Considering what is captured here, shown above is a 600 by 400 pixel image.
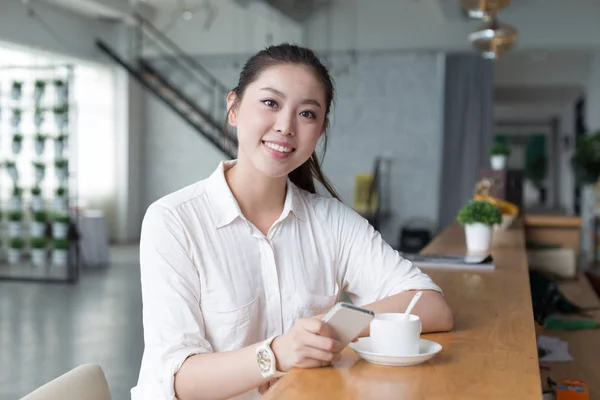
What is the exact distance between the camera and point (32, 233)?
350 inches

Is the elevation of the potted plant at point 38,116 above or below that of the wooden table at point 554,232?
above

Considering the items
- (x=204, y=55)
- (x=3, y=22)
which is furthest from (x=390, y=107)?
(x=3, y=22)

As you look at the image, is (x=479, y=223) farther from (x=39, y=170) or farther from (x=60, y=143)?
(x=39, y=170)

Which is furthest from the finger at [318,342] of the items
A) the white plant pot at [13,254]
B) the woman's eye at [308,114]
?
the white plant pot at [13,254]

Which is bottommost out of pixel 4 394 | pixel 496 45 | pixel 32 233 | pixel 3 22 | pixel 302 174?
pixel 4 394

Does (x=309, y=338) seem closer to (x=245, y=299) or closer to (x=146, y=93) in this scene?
(x=245, y=299)

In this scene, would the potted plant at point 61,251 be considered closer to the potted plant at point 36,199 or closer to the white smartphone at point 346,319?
the potted plant at point 36,199

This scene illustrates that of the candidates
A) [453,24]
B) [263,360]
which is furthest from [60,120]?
[263,360]

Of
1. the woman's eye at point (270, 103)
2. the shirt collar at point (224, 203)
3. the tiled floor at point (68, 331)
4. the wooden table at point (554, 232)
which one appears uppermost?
the woman's eye at point (270, 103)

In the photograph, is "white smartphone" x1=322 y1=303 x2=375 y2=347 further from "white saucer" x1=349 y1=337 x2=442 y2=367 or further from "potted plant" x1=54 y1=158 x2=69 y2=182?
"potted plant" x1=54 y1=158 x2=69 y2=182

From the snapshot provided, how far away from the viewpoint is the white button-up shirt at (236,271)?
1502 mm

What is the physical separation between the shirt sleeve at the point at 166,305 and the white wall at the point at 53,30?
9757 mm

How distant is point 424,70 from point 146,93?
5036 millimetres

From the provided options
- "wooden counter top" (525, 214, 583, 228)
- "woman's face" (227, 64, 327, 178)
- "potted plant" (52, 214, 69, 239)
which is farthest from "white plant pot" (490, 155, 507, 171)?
"potted plant" (52, 214, 69, 239)
